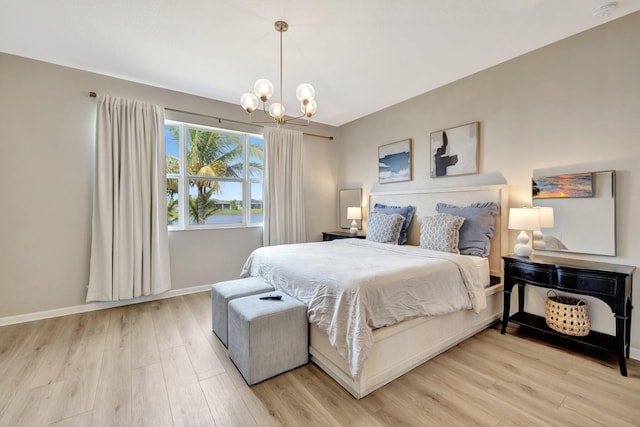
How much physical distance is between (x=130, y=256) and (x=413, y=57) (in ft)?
12.9

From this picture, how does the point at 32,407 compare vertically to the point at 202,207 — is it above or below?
below

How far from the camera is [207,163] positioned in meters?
4.04

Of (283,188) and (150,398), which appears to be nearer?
(150,398)

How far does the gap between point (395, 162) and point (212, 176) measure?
2.76 meters

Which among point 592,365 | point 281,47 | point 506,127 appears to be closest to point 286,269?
point 281,47

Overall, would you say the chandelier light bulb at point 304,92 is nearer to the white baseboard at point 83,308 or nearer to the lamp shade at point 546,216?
the lamp shade at point 546,216

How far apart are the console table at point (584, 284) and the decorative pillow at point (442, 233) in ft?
1.66

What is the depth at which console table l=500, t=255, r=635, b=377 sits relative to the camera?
198 centimetres

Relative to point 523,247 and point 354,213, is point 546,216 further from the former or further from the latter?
point 354,213

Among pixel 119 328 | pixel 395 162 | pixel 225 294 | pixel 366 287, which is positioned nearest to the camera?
pixel 366 287

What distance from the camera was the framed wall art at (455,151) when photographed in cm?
323

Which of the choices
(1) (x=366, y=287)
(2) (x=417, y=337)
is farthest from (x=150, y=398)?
(2) (x=417, y=337)

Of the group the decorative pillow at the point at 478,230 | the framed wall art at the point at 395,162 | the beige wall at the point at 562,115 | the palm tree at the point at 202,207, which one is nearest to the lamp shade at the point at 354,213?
the framed wall art at the point at 395,162

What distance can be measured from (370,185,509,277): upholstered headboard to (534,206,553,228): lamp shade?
0.41 meters
